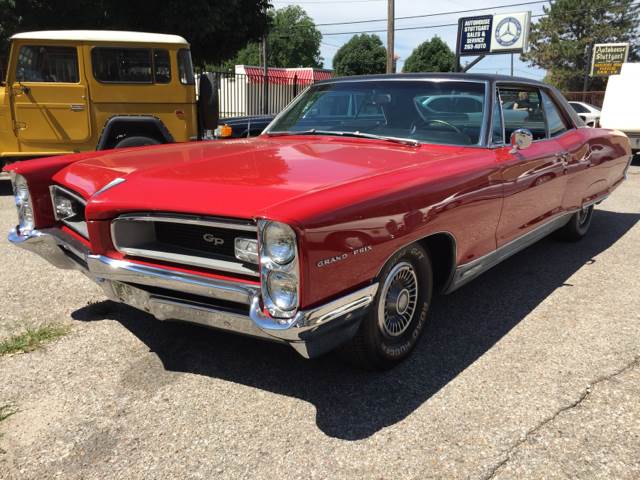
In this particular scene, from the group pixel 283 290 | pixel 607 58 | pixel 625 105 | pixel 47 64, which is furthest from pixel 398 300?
pixel 607 58

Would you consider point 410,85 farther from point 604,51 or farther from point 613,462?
point 604,51

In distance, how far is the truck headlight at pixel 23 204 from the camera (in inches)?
132

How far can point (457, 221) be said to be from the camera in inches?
118

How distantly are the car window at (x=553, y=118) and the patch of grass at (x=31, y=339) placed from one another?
3887 mm

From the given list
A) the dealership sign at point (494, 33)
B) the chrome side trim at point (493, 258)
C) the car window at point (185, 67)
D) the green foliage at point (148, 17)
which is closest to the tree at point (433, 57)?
the dealership sign at point (494, 33)

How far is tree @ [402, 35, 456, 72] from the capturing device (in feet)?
162

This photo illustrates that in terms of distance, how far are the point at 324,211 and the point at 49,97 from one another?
21.4 ft

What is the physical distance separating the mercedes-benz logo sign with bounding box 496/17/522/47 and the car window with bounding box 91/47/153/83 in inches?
987

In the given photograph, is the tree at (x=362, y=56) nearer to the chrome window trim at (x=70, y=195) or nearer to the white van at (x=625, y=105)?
the white van at (x=625, y=105)

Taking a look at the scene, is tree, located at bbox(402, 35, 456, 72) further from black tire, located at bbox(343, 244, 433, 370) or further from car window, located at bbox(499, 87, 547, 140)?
black tire, located at bbox(343, 244, 433, 370)

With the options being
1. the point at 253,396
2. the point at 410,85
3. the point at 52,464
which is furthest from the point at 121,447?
the point at 410,85

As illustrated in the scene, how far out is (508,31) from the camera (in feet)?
93.5

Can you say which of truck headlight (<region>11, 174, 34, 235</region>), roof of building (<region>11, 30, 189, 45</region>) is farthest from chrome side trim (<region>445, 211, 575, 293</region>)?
roof of building (<region>11, 30, 189, 45</region>)

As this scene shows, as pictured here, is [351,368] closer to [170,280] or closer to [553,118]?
[170,280]
